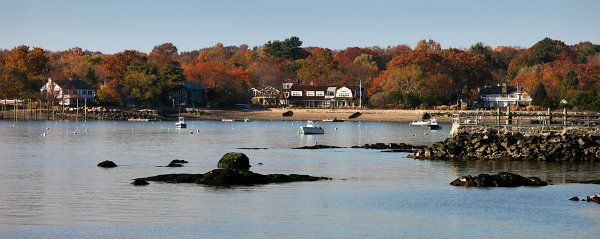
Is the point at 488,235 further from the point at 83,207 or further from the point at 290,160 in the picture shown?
the point at 290,160

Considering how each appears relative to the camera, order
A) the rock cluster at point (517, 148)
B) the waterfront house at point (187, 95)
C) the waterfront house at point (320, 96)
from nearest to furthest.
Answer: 1. the rock cluster at point (517, 148)
2. the waterfront house at point (187, 95)
3. the waterfront house at point (320, 96)

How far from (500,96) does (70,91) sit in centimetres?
10514

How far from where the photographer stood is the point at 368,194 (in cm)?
3672

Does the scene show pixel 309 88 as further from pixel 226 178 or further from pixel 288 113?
pixel 226 178

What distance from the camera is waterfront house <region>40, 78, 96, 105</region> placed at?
175 meters

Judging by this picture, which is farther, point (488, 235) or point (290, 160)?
point (290, 160)

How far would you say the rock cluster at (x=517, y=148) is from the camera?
174 ft

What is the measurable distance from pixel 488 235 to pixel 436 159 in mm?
29051

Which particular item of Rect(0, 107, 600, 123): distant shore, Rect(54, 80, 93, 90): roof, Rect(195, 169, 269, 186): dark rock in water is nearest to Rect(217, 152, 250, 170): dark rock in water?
Rect(195, 169, 269, 186): dark rock in water

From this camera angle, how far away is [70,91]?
175 meters

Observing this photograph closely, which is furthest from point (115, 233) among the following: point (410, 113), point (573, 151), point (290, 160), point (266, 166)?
point (410, 113)

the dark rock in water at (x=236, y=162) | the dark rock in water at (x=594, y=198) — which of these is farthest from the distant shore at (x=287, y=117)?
the dark rock in water at (x=594, y=198)

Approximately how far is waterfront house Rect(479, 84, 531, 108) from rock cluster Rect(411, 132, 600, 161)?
442 feet

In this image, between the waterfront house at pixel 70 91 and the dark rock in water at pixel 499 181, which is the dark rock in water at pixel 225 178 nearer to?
the dark rock in water at pixel 499 181
